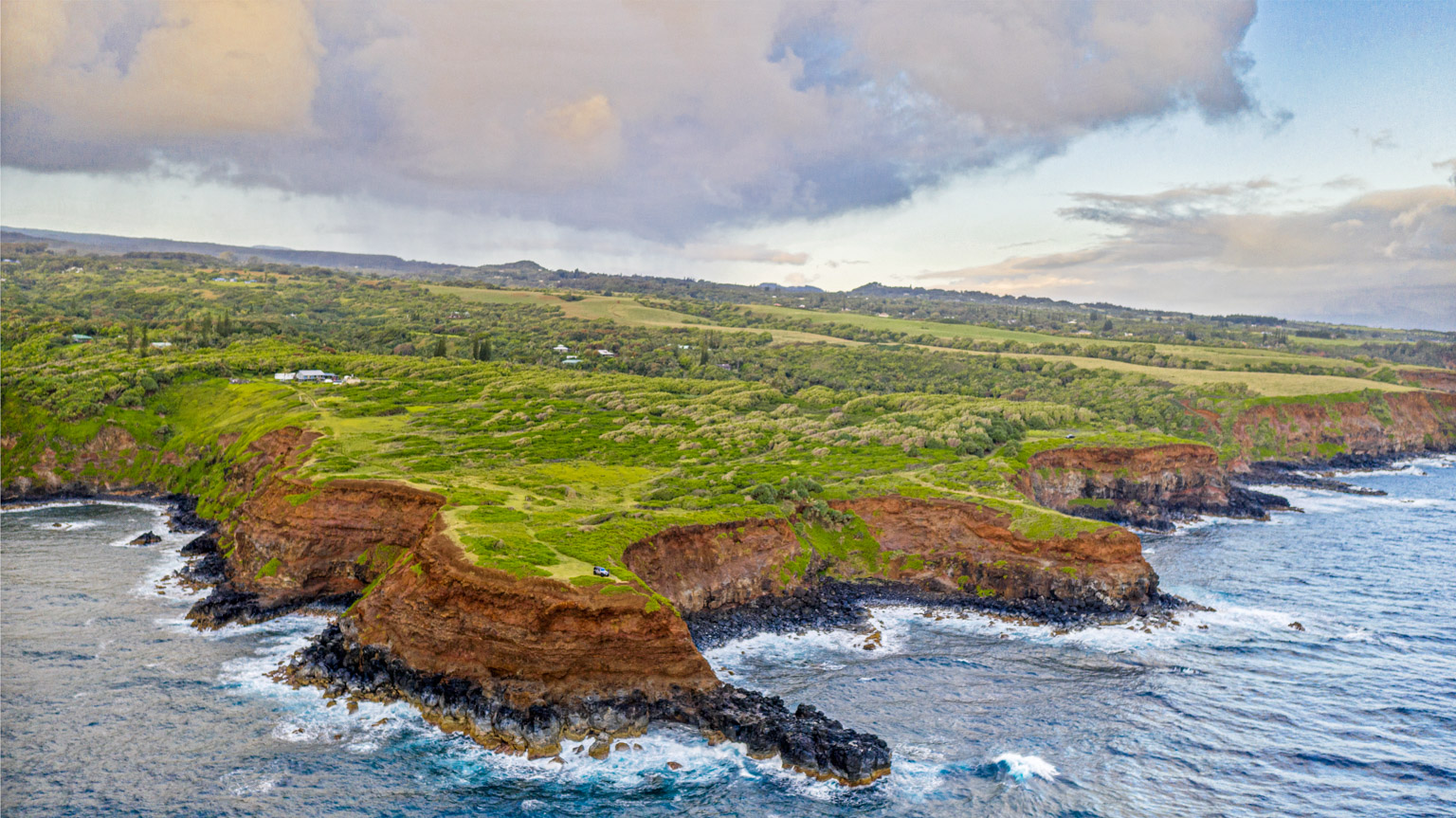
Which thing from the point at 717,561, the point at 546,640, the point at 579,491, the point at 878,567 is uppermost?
the point at 579,491

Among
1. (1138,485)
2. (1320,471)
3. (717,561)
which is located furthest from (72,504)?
(1320,471)

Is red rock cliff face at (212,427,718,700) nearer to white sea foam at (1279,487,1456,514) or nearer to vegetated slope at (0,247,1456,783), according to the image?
vegetated slope at (0,247,1456,783)

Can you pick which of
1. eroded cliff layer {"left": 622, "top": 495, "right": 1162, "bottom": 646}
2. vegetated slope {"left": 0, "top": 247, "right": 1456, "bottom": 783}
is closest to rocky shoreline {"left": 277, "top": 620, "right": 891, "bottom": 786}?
vegetated slope {"left": 0, "top": 247, "right": 1456, "bottom": 783}

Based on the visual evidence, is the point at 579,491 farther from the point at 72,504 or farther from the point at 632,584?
the point at 72,504

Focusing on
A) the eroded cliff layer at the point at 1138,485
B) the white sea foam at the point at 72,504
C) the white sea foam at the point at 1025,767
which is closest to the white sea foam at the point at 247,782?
the white sea foam at the point at 1025,767

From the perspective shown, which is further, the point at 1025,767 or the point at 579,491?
the point at 579,491

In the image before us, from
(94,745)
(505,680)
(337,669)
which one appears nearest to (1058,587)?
(505,680)
